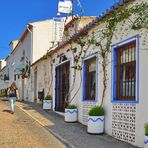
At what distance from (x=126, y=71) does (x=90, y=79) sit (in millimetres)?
3565

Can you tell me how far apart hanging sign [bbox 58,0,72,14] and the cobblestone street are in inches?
524

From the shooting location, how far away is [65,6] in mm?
28797

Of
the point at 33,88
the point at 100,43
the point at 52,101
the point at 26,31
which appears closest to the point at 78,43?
the point at 100,43

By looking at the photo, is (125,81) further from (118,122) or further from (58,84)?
(58,84)

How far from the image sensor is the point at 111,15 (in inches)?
493

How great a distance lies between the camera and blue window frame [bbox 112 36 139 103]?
36.8ft

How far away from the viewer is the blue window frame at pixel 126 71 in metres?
11.2

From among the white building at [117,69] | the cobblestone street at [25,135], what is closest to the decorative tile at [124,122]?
the white building at [117,69]

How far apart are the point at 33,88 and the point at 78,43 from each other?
16.0m

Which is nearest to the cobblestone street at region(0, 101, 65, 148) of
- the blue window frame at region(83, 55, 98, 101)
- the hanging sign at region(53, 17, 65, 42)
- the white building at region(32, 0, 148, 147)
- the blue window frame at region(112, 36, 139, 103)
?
the white building at region(32, 0, 148, 147)

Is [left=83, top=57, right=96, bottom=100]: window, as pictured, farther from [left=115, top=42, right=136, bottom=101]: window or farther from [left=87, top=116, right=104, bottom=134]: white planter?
[left=115, top=42, right=136, bottom=101]: window

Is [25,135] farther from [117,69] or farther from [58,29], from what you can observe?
[58,29]

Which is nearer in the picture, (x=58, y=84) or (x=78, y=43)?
(x=78, y=43)

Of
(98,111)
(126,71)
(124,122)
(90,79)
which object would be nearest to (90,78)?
(90,79)
